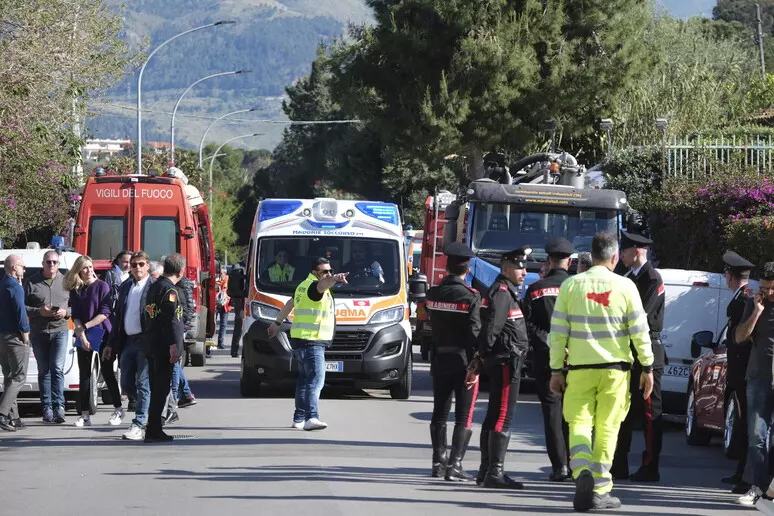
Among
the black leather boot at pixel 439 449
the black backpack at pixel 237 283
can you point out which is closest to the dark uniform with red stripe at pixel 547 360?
the black leather boot at pixel 439 449

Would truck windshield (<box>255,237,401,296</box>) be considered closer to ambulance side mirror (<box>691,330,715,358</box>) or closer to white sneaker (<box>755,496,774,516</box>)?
ambulance side mirror (<box>691,330,715,358</box>)

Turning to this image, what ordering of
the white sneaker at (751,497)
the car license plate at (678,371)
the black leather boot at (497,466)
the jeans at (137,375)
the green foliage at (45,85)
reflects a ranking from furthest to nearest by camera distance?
the green foliage at (45,85) < the car license plate at (678,371) < the jeans at (137,375) < the black leather boot at (497,466) < the white sneaker at (751,497)

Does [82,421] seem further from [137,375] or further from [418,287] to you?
[418,287]

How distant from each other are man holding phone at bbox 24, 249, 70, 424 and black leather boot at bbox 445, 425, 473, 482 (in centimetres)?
550

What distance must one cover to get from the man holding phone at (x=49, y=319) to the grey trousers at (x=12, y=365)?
450 millimetres

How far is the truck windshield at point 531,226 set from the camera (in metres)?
19.3

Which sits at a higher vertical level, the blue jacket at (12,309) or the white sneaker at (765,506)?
the blue jacket at (12,309)

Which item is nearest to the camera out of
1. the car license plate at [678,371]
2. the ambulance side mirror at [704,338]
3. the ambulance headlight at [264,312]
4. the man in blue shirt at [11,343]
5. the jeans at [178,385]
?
the ambulance side mirror at [704,338]

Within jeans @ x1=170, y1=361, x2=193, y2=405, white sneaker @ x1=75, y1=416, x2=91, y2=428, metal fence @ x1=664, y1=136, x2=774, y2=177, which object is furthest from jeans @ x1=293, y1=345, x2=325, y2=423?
metal fence @ x1=664, y1=136, x2=774, y2=177

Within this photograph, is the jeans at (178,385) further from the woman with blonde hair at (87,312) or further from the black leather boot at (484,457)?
the black leather boot at (484,457)

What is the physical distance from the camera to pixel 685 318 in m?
14.9

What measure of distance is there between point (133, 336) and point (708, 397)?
5.53 meters

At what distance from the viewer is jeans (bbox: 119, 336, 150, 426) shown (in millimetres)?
13117

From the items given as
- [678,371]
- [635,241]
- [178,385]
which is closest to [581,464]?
[635,241]
